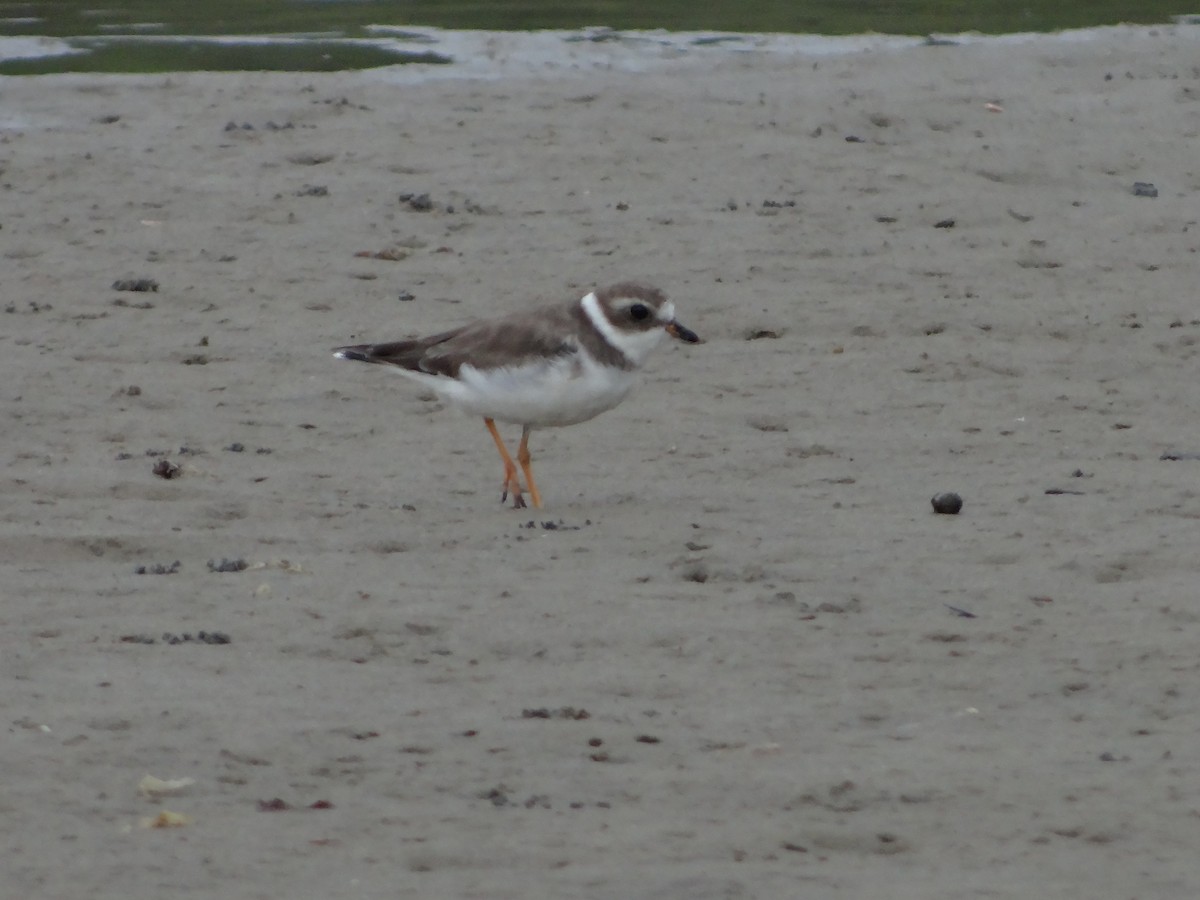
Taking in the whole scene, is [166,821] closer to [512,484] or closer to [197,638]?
[197,638]

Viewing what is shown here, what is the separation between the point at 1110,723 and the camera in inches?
205

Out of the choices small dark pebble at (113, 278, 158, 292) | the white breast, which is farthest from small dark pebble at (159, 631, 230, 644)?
small dark pebble at (113, 278, 158, 292)

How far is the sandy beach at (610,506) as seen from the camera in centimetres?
452

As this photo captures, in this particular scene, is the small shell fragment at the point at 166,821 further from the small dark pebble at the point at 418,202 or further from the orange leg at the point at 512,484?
the small dark pebble at the point at 418,202

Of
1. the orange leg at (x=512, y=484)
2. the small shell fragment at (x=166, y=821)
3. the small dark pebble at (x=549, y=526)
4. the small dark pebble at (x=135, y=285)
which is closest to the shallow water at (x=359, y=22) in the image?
the small dark pebble at (x=135, y=285)

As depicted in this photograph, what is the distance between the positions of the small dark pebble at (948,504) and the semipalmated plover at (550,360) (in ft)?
4.40

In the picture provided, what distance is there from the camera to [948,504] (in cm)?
721

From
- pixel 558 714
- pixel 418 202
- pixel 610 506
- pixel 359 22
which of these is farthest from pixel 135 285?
pixel 359 22

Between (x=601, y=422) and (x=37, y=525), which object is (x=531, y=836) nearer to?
(x=37, y=525)

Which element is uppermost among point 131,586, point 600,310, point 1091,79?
point 1091,79

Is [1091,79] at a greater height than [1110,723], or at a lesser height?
greater

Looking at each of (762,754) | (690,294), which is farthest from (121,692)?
(690,294)

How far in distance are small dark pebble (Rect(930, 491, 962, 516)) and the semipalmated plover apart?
1.34 meters

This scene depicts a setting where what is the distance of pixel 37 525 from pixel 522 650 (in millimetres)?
2145
